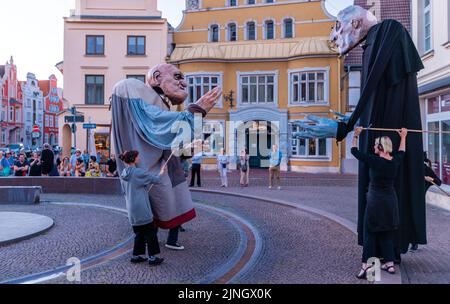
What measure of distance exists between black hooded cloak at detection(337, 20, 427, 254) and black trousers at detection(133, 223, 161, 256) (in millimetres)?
2541

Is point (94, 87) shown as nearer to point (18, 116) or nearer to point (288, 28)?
point (288, 28)

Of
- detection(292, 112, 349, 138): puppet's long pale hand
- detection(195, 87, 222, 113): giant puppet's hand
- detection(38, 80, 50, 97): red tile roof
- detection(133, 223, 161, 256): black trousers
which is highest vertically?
detection(38, 80, 50, 97): red tile roof

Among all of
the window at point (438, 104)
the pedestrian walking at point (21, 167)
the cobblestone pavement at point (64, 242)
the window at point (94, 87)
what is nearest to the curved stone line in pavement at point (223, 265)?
the cobblestone pavement at point (64, 242)

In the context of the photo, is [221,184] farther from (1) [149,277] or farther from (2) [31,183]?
(1) [149,277]

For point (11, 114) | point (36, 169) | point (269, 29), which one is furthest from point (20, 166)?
point (11, 114)

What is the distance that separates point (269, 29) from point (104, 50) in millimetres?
10707

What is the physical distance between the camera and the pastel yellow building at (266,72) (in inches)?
962

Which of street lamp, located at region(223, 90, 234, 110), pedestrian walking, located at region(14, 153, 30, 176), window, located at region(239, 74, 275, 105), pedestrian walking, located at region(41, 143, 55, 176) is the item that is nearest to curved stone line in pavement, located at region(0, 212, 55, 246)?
pedestrian walking, located at region(41, 143, 55, 176)

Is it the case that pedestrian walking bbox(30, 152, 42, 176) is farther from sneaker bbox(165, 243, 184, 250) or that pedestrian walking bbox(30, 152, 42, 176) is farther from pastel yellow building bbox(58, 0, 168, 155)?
pastel yellow building bbox(58, 0, 168, 155)

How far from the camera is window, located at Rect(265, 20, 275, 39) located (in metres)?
26.4

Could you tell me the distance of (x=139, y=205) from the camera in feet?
17.3

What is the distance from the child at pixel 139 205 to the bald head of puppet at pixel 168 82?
1145 mm

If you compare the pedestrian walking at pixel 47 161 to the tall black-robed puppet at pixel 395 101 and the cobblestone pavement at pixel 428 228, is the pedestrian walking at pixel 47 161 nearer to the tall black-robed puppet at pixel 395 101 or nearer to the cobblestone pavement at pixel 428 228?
the cobblestone pavement at pixel 428 228

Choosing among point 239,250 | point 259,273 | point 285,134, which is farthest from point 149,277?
point 285,134
